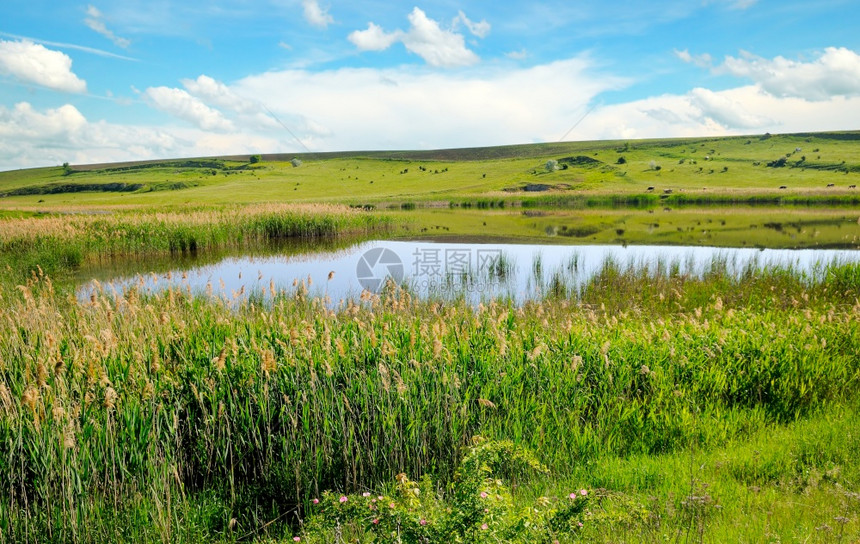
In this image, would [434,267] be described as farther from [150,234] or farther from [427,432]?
[150,234]

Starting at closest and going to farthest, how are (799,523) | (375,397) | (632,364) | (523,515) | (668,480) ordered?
(523,515) → (799,523) → (668,480) → (375,397) → (632,364)

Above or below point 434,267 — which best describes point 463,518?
above

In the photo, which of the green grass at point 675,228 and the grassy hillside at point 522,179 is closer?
the green grass at point 675,228

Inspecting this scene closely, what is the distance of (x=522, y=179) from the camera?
84.2 metres

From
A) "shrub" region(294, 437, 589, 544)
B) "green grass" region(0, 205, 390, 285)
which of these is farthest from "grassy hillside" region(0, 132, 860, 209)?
"shrub" region(294, 437, 589, 544)

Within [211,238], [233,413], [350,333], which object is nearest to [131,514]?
[233,413]

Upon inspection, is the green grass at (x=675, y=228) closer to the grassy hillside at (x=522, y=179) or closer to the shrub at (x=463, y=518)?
the grassy hillside at (x=522, y=179)

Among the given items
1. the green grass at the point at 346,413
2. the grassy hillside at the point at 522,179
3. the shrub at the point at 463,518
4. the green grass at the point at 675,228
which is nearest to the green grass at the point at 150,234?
the green grass at the point at 675,228

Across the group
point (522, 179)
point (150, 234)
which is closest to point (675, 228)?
point (150, 234)

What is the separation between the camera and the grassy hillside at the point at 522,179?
2601 inches

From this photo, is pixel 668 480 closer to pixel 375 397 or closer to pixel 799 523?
pixel 799 523

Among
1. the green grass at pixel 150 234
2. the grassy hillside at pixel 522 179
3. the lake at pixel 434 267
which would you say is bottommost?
the lake at pixel 434 267

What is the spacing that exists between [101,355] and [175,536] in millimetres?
2363

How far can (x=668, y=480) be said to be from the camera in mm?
4723
